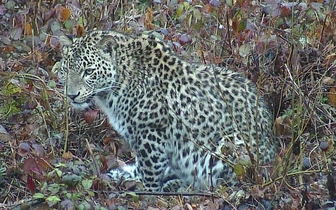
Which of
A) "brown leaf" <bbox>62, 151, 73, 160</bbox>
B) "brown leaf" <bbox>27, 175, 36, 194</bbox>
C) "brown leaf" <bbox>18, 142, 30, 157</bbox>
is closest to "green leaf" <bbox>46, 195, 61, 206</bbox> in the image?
"brown leaf" <bbox>27, 175, 36, 194</bbox>

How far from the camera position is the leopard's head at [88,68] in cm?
821

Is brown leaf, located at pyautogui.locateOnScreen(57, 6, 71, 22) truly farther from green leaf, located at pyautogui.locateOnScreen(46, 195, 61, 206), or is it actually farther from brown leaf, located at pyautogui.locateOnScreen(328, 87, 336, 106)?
green leaf, located at pyautogui.locateOnScreen(46, 195, 61, 206)

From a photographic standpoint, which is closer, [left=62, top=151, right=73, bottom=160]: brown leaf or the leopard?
[left=62, top=151, right=73, bottom=160]: brown leaf

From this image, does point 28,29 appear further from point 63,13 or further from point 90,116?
point 90,116

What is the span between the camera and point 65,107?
27.2ft

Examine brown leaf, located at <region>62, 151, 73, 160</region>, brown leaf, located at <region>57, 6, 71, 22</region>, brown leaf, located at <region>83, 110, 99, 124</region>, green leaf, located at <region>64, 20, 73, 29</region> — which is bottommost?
brown leaf, located at <region>62, 151, 73, 160</region>

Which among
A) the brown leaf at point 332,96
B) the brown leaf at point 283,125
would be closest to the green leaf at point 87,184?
the brown leaf at point 283,125

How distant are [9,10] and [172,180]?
3.07 metres

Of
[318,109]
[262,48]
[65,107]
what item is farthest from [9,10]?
[318,109]

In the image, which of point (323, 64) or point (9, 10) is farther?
point (9, 10)

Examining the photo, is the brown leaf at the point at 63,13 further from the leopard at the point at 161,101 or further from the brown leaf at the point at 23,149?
the brown leaf at the point at 23,149

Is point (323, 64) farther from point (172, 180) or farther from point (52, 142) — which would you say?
point (52, 142)

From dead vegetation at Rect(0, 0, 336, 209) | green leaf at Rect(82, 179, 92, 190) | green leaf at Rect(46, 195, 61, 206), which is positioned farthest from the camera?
dead vegetation at Rect(0, 0, 336, 209)

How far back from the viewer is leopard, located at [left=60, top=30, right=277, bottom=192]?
815 cm
